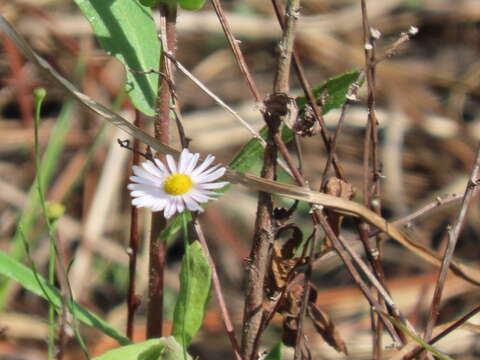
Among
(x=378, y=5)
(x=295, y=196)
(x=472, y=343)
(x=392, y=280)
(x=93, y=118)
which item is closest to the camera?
(x=295, y=196)

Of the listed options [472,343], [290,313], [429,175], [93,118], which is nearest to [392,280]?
[472,343]

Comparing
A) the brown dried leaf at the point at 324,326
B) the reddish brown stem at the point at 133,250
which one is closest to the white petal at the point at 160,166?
the reddish brown stem at the point at 133,250

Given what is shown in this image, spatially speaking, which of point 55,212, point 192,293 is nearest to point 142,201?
point 192,293

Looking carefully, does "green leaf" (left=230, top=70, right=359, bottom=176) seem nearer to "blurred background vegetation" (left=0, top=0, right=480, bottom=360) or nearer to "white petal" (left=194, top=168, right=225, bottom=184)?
"white petal" (left=194, top=168, right=225, bottom=184)

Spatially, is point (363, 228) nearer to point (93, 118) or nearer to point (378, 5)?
point (93, 118)

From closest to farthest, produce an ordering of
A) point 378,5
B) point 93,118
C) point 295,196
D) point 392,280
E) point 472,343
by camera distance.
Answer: point 295,196
point 472,343
point 392,280
point 93,118
point 378,5

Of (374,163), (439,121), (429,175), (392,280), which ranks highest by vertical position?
(439,121)

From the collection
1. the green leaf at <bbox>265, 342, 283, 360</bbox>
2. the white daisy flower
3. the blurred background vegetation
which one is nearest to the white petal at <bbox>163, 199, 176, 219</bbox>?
the white daisy flower
